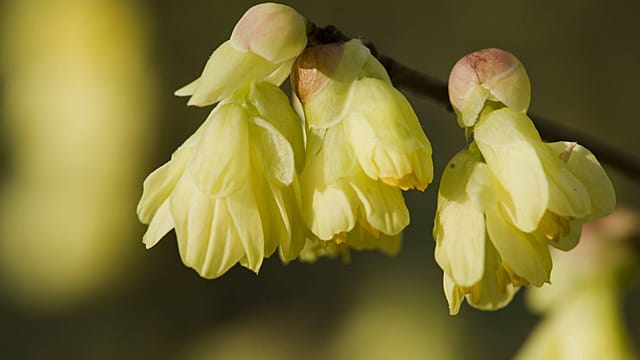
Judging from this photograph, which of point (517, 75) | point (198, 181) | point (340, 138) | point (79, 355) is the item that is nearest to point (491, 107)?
point (517, 75)

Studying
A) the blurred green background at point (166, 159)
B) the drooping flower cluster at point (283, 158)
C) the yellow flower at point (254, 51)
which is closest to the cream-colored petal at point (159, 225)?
the drooping flower cluster at point (283, 158)

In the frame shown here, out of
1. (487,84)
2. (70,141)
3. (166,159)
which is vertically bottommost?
(166,159)

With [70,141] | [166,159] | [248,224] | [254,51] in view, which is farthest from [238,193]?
[166,159]

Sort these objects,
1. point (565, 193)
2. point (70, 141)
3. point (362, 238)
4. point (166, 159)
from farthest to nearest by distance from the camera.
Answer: point (166, 159) → point (70, 141) → point (362, 238) → point (565, 193)

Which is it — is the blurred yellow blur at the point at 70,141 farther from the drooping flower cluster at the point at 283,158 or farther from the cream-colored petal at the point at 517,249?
the cream-colored petal at the point at 517,249

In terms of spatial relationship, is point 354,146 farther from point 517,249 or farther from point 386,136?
point 517,249

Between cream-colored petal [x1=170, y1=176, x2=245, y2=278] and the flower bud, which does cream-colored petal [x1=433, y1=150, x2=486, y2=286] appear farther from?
cream-colored petal [x1=170, y1=176, x2=245, y2=278]

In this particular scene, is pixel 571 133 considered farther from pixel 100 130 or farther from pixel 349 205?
pixel 100 130
